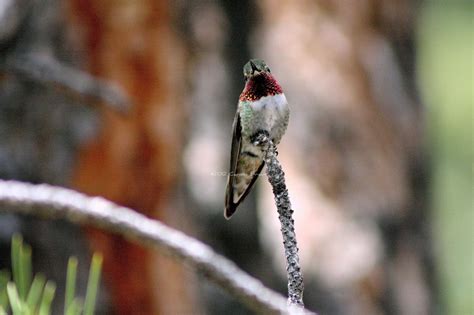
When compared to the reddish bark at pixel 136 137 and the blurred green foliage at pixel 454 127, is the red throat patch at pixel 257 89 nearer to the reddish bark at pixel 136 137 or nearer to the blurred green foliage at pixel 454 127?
the reddish bark at pixel 136 137

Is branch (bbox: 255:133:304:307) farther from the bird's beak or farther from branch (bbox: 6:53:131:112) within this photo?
branch (bbox: 6:53:131:112)

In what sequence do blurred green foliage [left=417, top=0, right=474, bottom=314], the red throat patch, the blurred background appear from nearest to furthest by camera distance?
the red throat patch
the blurred background
blurred green foliage [left=417, top=0, right=474, bottom=314]

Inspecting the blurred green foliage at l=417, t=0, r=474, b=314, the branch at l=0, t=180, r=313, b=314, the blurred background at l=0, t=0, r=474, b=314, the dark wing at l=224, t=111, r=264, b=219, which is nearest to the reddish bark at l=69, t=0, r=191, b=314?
the blurred background at l=0, t=0, r=474, b=314

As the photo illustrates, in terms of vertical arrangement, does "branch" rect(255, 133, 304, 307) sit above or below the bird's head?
below

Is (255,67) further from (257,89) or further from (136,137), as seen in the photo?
(136,137)

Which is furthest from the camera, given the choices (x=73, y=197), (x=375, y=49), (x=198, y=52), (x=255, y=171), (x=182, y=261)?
(x=375, y=49)

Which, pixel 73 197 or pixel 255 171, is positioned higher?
pixel 255 171

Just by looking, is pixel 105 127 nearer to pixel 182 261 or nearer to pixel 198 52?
pixel 198 52

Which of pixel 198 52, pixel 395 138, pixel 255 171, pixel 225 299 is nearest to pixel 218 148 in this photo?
pixel 198 52
